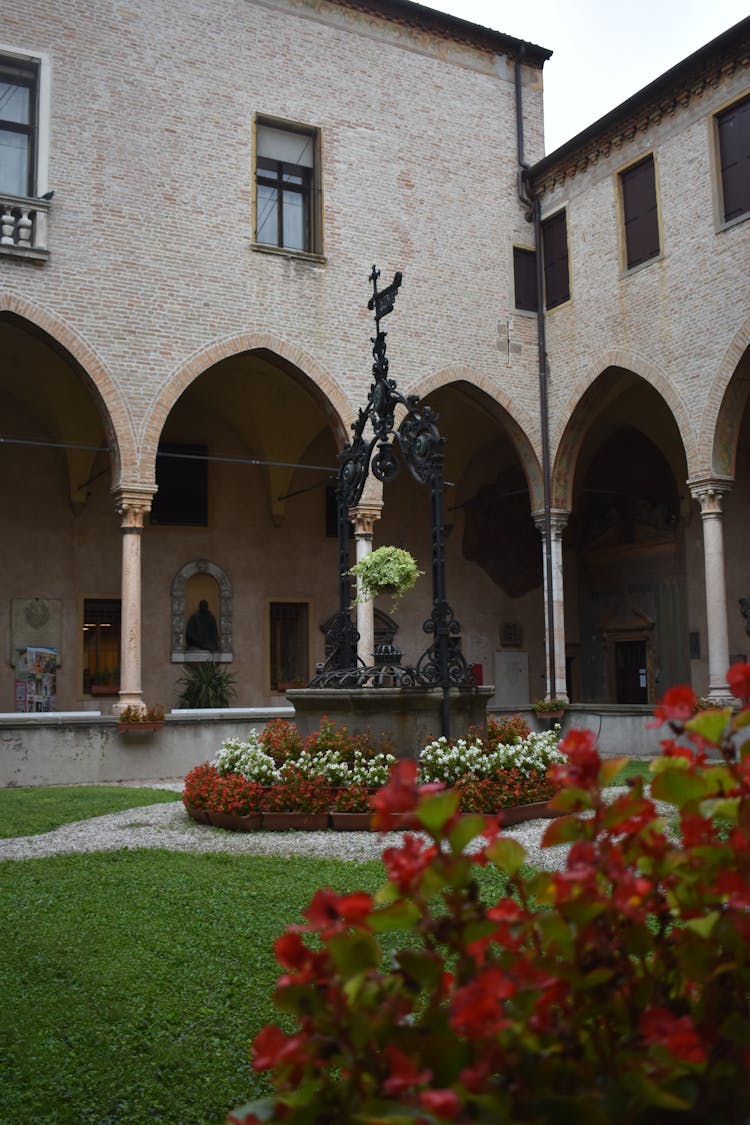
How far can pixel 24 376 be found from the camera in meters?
17.4

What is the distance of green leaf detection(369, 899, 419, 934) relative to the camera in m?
1.10

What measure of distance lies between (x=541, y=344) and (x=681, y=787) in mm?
17116

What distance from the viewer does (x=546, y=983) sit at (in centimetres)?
110

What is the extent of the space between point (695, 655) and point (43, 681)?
1216 centimetres

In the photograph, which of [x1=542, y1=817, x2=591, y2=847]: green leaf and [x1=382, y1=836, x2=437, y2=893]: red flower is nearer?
[x1=382, y1=836, x2=437, y2=893]: red flower

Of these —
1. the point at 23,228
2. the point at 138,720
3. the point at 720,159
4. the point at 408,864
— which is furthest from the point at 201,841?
the point at 720,159

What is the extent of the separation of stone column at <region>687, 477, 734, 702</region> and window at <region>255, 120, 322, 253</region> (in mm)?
7211

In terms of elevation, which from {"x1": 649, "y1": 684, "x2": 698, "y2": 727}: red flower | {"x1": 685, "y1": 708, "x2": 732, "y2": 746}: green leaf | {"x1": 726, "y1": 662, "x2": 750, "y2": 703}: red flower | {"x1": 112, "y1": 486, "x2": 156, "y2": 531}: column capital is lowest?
{"x1": 685, "y1": 708, "x2": 732, "y2": 746}: green leaf

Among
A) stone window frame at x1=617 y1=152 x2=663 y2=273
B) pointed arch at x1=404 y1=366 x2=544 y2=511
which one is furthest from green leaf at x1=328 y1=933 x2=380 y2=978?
stone window frame at x1=617 y1=152 x2=663 y2=273

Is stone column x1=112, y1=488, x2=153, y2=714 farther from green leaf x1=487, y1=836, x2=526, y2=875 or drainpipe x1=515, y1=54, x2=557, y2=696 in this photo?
green leaf x1=487, y1=836, x2=526, y2=875

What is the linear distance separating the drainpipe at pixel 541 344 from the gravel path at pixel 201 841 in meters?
9.22

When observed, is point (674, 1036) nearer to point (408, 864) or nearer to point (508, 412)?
point (408, 864)

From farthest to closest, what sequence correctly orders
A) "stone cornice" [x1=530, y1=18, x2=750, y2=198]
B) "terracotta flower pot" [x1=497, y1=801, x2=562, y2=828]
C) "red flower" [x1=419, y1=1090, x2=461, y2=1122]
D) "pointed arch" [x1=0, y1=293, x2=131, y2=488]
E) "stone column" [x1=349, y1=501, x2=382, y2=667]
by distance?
"stone column" [x1=349, y1=501, x2=382, y2=667]
"stone cornice" [x1=530, y1=18, x2=750, y2=198]
"pointed arch" [x1=0, y1=293, x2=131, y2=488]
"terracotta flower pot" [x1=497, y1=801, x2=562, y2=828]
"red flower" [x1=419, y1=1090, x2=461, y2=1122]

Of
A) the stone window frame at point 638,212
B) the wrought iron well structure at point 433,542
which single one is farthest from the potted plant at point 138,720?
the stone window frame at point 638,212
